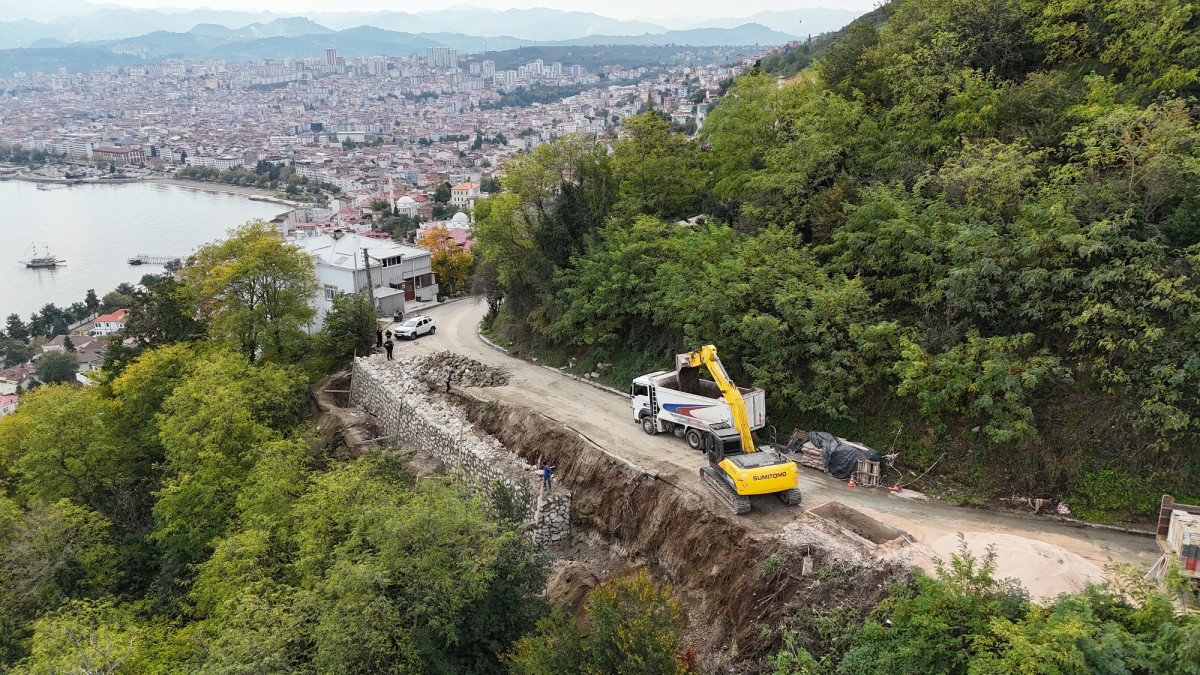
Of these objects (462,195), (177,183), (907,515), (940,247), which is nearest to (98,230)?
(177,183)

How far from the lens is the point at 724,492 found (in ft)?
53.1

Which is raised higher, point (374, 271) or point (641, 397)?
point (641, 397)

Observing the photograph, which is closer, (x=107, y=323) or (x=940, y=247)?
(x=940, y=247)

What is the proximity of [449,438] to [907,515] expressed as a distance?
46.6 ft

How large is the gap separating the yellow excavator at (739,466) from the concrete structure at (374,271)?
27.2 metres

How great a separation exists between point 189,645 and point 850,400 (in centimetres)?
1813

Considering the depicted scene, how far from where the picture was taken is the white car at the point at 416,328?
107ft

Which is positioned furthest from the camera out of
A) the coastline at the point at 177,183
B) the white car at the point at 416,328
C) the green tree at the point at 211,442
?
the coastline at the point at 177,183

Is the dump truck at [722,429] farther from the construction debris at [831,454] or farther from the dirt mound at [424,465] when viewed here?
the dirt mound at [424,465]

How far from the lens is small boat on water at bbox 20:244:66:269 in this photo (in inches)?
4252

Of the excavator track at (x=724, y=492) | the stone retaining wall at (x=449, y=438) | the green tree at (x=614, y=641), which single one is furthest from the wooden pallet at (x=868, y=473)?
the stone retaining wall at (x=449, y=438)

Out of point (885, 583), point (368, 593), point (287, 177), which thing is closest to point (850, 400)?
point (885, 583)

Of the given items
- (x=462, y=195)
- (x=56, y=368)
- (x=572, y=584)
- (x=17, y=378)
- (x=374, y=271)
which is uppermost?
(x=374, y=271)

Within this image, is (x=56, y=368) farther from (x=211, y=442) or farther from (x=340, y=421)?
(x=211, y=442)
